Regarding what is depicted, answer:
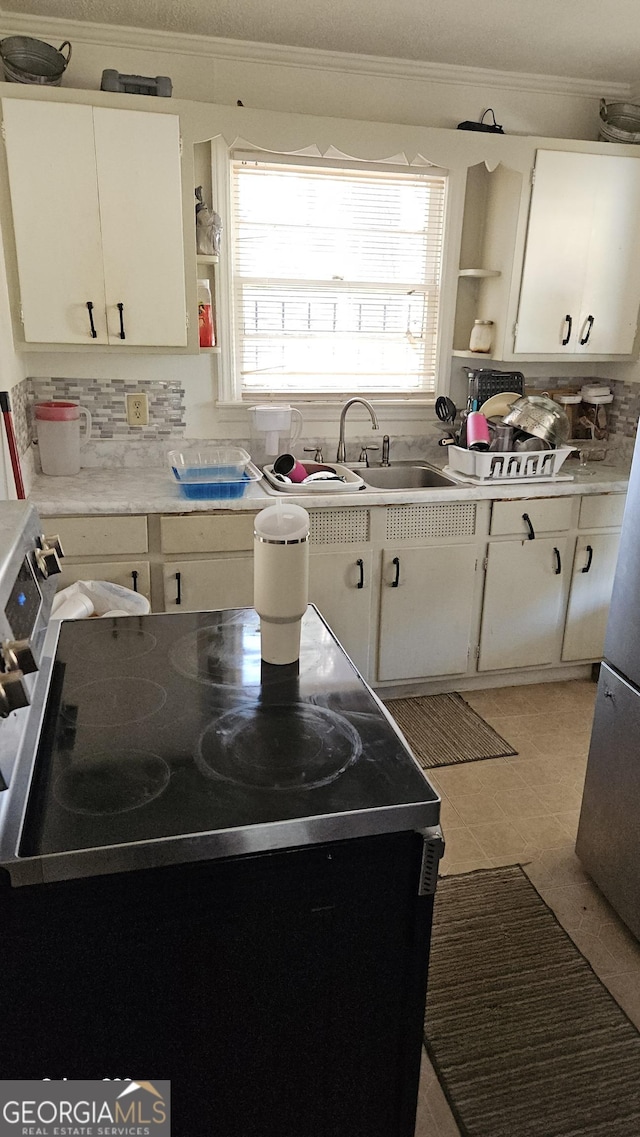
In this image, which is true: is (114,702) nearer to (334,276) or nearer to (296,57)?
(334,276)

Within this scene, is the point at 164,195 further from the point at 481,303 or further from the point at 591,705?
the point at 591,705

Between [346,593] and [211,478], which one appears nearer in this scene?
[211,478]

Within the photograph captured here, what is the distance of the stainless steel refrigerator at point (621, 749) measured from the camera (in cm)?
193

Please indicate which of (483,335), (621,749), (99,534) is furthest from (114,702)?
(483,335)

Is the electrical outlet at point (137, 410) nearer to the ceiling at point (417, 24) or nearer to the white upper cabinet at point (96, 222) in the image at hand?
the white upper cabinet at point (96, 222)

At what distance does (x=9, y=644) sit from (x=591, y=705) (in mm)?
2904

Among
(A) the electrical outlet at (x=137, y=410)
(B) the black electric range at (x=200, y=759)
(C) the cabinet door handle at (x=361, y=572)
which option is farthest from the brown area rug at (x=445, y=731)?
(A) the electrical outlet at (x=137, y=410)

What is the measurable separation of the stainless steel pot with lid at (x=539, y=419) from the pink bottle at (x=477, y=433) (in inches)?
3.6

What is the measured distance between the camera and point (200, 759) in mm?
1121

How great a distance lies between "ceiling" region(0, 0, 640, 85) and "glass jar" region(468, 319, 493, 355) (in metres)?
1.03

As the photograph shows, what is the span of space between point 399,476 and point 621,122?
181 cm

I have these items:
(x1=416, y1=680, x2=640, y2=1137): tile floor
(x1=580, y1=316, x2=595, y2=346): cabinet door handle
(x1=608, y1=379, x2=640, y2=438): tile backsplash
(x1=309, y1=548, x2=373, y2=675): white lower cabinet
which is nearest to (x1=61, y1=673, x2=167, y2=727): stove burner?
(x1=416, y1=680, x2=640, y2=1137): tile floor

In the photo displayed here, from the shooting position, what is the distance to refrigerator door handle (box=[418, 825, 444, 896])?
3.43ft

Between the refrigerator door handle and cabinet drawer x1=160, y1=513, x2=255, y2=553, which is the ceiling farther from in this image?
the refrigerator door handle
